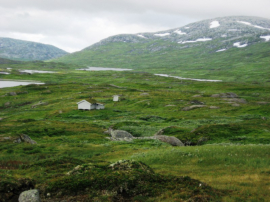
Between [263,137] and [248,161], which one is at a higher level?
[248,161]

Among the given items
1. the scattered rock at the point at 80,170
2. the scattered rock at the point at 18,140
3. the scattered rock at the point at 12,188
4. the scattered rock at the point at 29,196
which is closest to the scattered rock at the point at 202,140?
the scattered rock at the point at 18,140

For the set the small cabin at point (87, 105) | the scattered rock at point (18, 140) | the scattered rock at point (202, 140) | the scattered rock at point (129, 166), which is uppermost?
the scattered rock at point (129, 166)

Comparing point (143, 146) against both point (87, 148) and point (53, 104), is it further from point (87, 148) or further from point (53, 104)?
point (53, 104)

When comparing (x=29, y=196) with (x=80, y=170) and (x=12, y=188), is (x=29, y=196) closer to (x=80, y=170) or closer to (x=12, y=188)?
(x=12, y=188)

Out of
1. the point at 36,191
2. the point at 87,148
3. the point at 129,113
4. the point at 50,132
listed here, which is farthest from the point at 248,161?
the point at 129,113

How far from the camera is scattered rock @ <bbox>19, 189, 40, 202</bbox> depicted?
1254 cm

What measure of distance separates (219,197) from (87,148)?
26.2 meters

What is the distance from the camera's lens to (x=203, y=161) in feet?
78.3

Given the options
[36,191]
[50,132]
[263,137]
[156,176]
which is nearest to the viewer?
[36,191]

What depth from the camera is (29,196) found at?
41.6ft

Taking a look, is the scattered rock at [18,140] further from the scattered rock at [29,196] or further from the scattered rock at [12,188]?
the scattered rock at [29,196]

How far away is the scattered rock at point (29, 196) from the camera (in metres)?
12.5

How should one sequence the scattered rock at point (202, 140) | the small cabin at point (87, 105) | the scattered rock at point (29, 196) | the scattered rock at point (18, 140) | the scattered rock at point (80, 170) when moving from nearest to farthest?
1. the scattered rock at point (29, 196)
2. the scattered rock at point (80, 170)
3. the scattered rock at point (18, 140)
4. the scattered rock at point (202, 140)
5. the small cabin at point (87, 105)

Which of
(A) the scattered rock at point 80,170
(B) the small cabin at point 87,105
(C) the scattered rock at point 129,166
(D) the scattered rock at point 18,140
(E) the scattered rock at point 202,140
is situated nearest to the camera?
(A) the scattered rock at point 80,170
